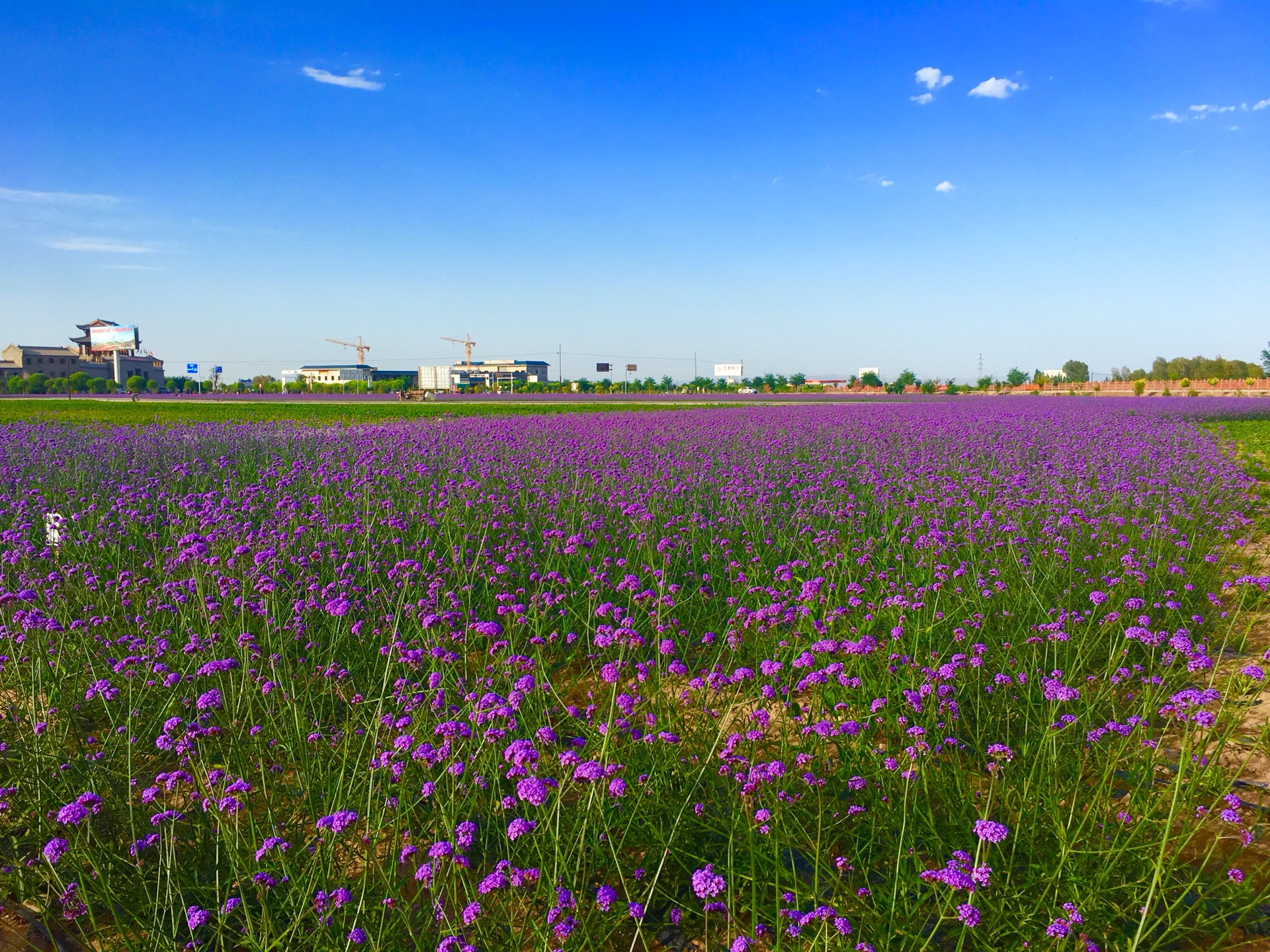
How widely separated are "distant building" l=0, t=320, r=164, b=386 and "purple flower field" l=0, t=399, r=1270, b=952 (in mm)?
101730

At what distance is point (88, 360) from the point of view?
113m

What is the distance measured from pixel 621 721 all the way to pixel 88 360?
142124mm

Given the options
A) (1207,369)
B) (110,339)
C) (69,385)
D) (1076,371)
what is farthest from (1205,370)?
(110,339)

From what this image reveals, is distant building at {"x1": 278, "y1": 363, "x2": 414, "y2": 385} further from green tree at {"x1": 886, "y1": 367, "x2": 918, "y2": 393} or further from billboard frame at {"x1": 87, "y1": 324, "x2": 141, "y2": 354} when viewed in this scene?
green tree at {"x1": 886, "y1": 367, "x2": 918, "y2": 393}

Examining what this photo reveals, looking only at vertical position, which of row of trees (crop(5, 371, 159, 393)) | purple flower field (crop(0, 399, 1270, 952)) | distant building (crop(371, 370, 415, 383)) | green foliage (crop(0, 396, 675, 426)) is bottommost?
purple flower field (crop(0, 399, 1270, 952))

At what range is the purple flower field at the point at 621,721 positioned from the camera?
178 cm

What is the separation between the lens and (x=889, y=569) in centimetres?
432

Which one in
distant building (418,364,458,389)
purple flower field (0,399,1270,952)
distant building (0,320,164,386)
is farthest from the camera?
distant building (418,364,458,389)

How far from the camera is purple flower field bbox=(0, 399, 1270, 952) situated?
1.78 meters

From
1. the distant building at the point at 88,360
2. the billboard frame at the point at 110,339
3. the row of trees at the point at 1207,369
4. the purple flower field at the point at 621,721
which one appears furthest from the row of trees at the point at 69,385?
the row of trees at the point at 1207,369

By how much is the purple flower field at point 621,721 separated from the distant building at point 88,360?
102 meters

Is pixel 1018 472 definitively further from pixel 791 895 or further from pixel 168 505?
pixel 168 505

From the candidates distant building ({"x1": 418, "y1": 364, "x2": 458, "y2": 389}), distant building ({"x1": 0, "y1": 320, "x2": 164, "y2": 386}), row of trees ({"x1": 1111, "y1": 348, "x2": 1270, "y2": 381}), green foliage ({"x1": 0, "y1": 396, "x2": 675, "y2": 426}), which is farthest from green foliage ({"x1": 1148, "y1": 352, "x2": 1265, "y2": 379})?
distant building ({"x1": 0, "y1": 320, "x2": 164, "y2": 386})

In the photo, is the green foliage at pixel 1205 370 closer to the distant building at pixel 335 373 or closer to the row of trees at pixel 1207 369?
the row of trees at pixel 1207 369
